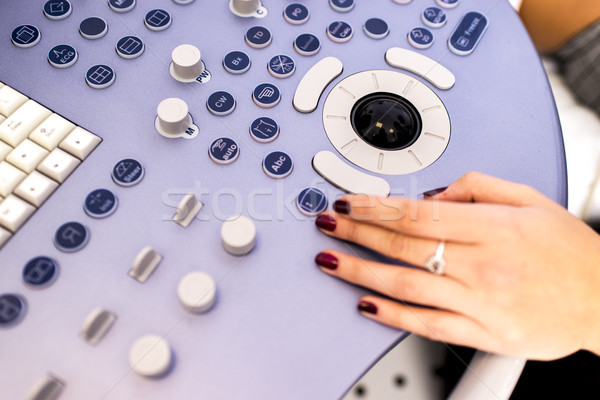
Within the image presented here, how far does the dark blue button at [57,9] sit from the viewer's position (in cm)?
50

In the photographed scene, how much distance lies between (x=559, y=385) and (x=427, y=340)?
14.0 inches

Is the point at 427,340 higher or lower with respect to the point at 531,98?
lower

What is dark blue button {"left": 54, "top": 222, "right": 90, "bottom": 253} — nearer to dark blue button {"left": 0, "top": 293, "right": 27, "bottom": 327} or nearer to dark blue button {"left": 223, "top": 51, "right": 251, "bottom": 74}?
dark blue button {"left": 0, "top": 293, "right": 27, "bottom": 327}

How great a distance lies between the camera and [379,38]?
20.5 inches

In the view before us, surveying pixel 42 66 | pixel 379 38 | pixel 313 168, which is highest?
pixel 379 38

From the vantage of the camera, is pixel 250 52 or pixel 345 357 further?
pixel 250 52

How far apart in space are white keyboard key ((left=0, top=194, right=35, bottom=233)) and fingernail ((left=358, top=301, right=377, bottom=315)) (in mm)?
294

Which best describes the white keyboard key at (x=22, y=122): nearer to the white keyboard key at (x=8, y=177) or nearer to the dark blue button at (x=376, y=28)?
the white keyboard key at (x=8, y=177)

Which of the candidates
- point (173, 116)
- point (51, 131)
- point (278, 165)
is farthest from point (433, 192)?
point (51, 131)

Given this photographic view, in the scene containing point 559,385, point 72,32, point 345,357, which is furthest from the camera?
point 559,385

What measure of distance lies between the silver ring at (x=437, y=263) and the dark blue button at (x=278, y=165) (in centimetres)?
15

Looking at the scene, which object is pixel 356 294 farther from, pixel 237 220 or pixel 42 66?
pixel 42 66

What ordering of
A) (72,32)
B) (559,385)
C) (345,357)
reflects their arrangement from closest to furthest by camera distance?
1. (345,357)
2. (72,32)
3. (559,385)

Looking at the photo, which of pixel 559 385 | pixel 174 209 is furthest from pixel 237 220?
pixel 559 385
